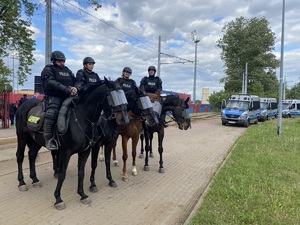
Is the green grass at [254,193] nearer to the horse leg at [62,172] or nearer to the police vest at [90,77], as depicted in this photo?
the horse leg at [62,172]

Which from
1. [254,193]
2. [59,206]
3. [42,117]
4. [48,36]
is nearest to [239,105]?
[48,36]

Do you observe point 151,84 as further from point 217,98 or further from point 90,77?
point 217,98

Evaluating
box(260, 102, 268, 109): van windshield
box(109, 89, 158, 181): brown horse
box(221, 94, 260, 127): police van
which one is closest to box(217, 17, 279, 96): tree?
box(260, 102, 268, 109): van windshield

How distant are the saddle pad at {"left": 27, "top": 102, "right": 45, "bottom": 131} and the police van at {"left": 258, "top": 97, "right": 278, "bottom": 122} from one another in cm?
2682

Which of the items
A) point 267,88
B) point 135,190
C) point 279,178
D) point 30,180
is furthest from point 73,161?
point 267,88

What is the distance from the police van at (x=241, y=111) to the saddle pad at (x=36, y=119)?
19691 mm

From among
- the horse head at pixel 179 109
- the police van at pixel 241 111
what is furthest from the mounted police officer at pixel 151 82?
the police van at pixel 241 111

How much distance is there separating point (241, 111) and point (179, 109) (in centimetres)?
1724

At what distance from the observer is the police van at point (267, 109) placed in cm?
2898

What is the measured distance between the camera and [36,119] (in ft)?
16.9

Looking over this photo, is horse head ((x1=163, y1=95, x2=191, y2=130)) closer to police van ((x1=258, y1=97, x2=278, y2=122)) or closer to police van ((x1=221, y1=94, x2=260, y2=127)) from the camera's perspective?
police van ((x1=221, y1=94, x2=260, y2=127))

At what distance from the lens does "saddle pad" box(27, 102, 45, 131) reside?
5.10 m

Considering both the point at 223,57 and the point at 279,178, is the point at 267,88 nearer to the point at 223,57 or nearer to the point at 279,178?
the point at 223,57

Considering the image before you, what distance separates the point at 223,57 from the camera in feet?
176
